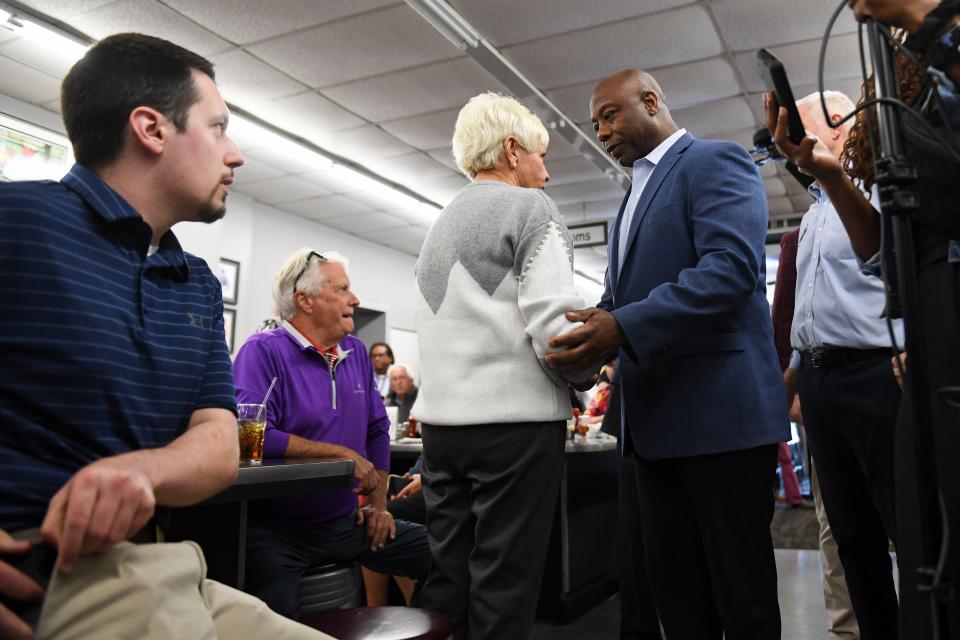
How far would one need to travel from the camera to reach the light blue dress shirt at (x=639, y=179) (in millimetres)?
1652

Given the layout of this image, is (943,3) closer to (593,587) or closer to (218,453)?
(218,453)

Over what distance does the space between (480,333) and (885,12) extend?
80 centimetres

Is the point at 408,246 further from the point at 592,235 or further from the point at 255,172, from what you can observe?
the point at 255,172

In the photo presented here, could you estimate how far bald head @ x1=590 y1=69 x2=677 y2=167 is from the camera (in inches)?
67.4

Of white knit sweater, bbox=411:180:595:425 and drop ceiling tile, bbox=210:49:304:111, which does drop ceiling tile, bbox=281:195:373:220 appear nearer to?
drop ceiling tile, bbox=210:49:304:111

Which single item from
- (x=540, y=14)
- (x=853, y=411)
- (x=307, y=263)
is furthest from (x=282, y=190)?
(x=853, y=411)

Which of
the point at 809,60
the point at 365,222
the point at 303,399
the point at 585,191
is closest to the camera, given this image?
the point at 303,399

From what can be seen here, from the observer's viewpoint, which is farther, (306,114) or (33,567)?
(306,114)

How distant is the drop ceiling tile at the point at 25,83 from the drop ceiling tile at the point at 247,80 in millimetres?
1025

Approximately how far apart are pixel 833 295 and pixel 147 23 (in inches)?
153

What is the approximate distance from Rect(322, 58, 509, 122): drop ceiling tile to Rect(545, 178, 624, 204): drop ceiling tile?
7.23 feet

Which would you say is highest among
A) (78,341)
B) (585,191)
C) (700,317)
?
(585,191)

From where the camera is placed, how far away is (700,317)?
139 cm

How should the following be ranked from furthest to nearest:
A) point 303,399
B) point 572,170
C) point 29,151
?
point 572,170
point 29,151
point 303,399
